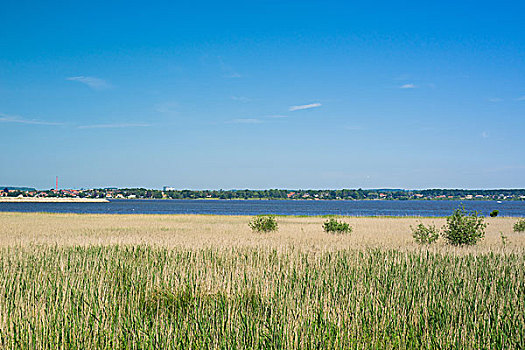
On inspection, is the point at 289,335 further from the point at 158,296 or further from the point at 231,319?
the point at 158,296

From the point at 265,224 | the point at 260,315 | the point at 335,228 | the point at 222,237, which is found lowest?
the point at 335,228

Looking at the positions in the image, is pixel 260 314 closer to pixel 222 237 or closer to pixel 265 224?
pixel 222 237

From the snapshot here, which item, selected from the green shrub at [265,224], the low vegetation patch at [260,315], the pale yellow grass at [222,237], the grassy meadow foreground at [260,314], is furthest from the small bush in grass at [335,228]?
the low vegetation patch at [260,315]

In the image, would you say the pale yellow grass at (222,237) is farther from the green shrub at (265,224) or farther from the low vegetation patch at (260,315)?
the low vegetation patch at (260,315)

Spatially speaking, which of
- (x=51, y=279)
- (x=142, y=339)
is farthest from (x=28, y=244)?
(x=142, y=339)

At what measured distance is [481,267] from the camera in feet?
37.4

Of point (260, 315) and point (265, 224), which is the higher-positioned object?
point (260, 315)

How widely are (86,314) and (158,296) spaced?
61.1 inches

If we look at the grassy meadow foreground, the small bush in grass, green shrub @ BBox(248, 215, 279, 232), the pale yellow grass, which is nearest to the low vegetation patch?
the grassy meadow foreground

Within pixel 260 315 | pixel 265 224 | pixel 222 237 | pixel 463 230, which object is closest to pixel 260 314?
pixel 260 315

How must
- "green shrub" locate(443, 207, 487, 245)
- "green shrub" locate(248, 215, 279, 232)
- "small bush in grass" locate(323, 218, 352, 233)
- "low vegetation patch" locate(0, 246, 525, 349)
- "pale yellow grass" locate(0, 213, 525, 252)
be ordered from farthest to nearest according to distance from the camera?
1. "green shrub" locate(248, 215, 279, 232)
2. "small bush in grass" locate(323, 218, 352, 233)
3. "green shrub" locate(443, 207, 487, 245)
4. "pale yellow grass" locate(0, 213, 525, 252)
5. "low vegetation patch" locate(0, 246, 525, 349)

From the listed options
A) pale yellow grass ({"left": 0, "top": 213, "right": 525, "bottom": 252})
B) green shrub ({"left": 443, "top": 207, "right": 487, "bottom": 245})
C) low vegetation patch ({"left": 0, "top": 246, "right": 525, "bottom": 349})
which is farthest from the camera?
green shrub ({"left": 443, "top": 207, "right": 487, "bottom": 245})

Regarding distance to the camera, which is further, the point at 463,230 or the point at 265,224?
the point at 265,224

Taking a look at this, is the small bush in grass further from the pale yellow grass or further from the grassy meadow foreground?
the grassy meadow foreground
